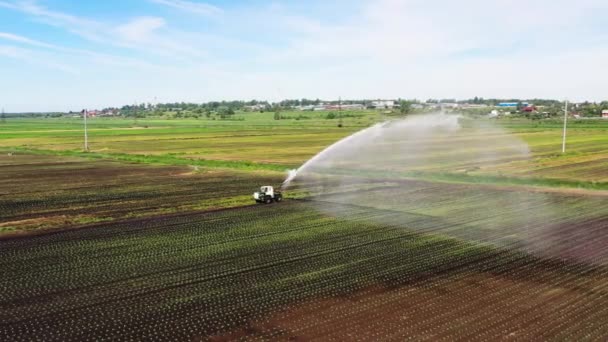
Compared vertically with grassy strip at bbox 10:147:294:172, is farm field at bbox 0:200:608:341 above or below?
above

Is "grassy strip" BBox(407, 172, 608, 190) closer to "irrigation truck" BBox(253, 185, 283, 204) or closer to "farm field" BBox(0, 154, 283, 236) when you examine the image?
"farm field" BBox(0, 154, 283, 236)

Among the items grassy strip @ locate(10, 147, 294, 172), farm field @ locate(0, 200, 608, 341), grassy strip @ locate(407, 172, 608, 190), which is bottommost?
grassy strip @ locate(10, 147, 294, 172)

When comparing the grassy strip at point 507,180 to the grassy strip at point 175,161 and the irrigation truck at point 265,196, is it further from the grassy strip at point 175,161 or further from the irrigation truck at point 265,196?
the irrigation truck at point 265,196

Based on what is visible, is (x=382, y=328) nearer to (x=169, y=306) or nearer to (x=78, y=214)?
(x=169, y=306)

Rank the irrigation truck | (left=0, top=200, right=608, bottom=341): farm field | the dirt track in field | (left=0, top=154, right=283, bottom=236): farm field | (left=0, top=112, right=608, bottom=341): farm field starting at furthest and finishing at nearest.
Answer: the irrigation truck, (left=0, top=154, right=283, bottom=236): farm field, (left=0, top=112, right=608, bottom=341): farm field, (left=0, top=200, right=608, bottom=341): farm field, the dirt track in field

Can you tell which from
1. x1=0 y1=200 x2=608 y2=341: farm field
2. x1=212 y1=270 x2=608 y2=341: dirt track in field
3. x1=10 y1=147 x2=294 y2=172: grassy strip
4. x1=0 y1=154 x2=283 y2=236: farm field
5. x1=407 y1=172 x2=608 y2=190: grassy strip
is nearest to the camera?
x1=212 y1=270 x2=608 y2=341: dirt track in field

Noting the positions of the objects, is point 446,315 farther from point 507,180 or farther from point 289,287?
point 507,180

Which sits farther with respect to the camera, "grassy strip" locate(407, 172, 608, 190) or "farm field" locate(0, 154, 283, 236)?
"grassy strip" locate(407, 172, 608, 190)

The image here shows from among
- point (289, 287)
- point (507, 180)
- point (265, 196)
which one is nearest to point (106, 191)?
point (265, 196)

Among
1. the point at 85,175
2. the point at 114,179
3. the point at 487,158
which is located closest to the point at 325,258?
the point at 114,179

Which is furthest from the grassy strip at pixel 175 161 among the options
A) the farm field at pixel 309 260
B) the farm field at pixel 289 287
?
the farm field at pixel 289 287

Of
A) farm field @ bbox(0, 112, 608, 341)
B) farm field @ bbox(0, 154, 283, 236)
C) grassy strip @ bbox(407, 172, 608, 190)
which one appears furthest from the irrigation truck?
grassy strip @ bbox(407, 172, 608, 190)
